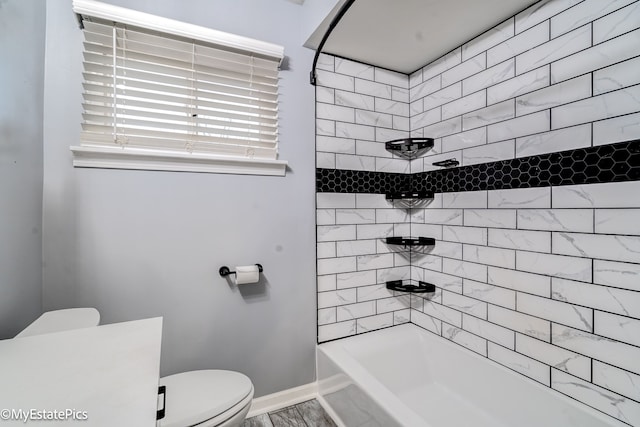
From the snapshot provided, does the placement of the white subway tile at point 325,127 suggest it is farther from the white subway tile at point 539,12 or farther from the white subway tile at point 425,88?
the white subway tile at point 539,12

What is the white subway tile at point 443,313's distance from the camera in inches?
69.9

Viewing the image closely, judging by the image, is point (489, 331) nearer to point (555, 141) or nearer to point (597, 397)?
point (597, 397)

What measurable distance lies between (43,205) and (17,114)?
1.33 ft

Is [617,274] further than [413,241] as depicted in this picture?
No

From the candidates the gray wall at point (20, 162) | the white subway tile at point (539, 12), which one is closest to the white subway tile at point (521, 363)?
the white subway tile at point (539, 12)

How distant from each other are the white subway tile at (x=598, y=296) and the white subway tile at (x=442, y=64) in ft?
4.66

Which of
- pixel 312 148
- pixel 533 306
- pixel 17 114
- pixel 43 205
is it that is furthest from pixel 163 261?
pixel 533 306

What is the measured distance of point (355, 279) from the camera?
191 centimetres

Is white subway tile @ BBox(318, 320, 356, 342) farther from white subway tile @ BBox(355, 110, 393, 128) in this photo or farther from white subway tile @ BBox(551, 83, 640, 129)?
white subway tile @ BBox(551, 83, 640, 129)

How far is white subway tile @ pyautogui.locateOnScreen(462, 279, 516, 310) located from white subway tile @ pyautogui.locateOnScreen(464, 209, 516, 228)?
354 mm

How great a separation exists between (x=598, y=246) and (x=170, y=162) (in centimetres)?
203

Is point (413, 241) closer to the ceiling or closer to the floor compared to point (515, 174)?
closer to the floor

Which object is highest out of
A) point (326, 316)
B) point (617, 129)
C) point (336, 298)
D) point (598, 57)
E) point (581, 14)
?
point (581, 14)

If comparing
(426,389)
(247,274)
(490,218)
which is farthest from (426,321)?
(247,274)
